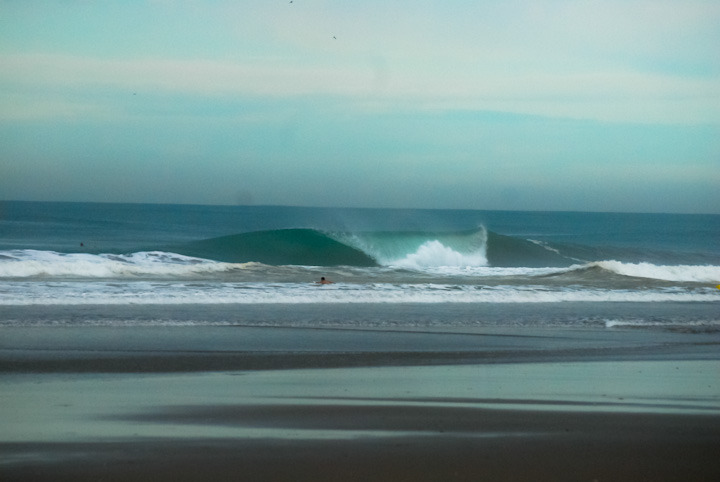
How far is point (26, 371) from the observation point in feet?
27.9

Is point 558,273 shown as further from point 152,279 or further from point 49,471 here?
point 49,471

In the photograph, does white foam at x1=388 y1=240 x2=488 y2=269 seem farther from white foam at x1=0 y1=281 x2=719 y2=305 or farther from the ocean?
white foam at x1=0 y1=281 x2=719 y2=305

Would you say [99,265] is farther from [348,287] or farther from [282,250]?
[282,250]

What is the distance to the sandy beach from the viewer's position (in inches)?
217

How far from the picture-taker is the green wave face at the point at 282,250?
3006cm

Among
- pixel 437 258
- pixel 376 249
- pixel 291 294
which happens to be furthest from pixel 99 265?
pixel 437 258

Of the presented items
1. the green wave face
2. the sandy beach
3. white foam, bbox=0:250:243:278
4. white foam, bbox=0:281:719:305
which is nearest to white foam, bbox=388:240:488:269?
the green wave face

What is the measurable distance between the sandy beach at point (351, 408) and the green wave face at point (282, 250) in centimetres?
1883

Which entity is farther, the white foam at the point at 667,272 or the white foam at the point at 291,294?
the white foam at the point at 667,272

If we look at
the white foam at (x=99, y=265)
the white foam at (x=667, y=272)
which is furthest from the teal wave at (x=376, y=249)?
the white foam at (x=667, y=272)

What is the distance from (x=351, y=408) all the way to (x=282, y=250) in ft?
82.4

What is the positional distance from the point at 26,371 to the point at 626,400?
6086 mm

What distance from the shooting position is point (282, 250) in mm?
31984

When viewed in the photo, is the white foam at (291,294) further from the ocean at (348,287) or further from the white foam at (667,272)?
the white foam at (667,272)
